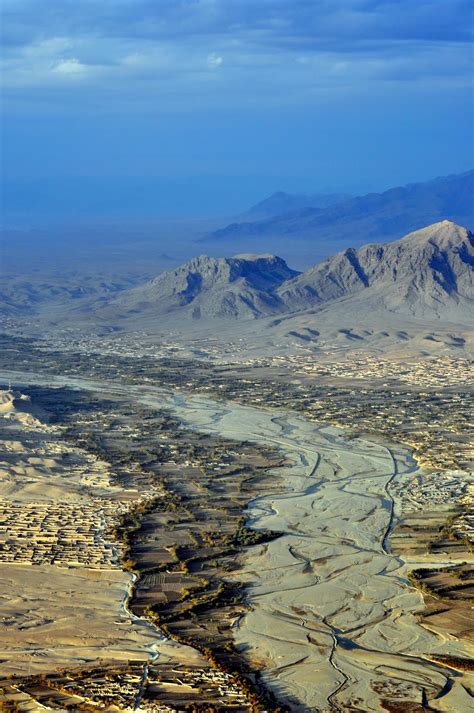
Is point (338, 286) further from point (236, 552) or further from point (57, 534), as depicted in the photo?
point (236, 552)

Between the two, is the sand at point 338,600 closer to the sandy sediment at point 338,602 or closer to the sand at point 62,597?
the sandy sediment at point 338,602

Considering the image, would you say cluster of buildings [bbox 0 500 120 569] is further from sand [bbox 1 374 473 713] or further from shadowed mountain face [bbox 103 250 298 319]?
shadowed mountain face [bbox 103 250 298 319]

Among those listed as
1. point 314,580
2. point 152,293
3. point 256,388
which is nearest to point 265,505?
point 314,580

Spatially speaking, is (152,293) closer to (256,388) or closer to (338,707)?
(256,388)

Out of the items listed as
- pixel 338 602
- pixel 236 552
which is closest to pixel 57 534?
pixel 236 552

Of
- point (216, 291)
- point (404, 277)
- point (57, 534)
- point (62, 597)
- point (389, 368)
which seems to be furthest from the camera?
point (216, 291)

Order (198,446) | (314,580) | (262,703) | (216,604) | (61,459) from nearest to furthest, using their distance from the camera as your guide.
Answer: (262,703) < (216,604) < (314,580) < (61,459) < (198,446)

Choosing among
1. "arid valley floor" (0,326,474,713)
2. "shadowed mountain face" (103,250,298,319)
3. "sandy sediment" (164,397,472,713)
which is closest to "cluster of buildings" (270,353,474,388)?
"arid valley floor" (0,326,474,713)
